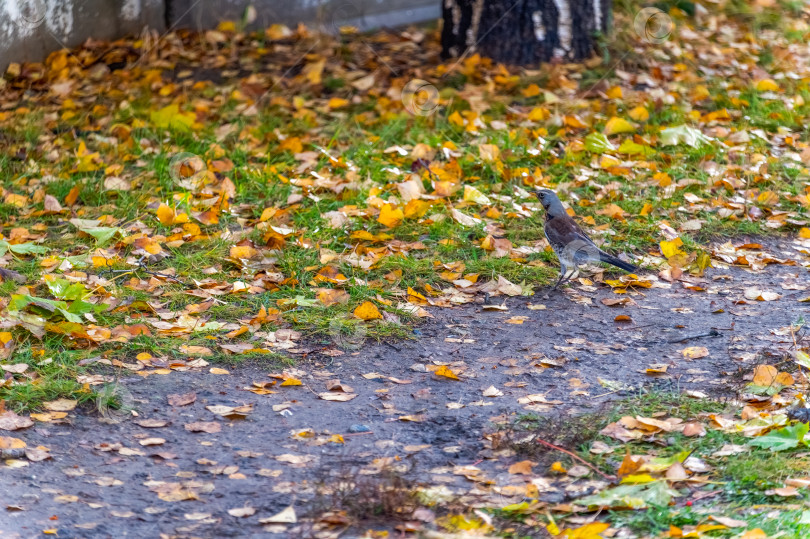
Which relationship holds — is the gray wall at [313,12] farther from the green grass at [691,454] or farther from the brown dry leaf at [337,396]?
the green grass at [691,454]

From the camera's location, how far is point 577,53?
24.0 feet

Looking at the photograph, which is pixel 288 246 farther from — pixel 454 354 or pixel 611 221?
pixel 611 221

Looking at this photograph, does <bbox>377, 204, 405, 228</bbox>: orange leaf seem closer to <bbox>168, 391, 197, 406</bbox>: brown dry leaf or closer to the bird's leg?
the bird's leg

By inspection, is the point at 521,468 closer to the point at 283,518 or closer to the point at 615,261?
the point at 283,518

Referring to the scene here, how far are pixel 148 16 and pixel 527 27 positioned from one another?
3.24 metres

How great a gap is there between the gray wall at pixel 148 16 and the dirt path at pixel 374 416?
4461mm

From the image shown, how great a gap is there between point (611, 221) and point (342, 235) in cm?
152

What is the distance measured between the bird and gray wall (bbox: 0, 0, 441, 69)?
4514 millimetres

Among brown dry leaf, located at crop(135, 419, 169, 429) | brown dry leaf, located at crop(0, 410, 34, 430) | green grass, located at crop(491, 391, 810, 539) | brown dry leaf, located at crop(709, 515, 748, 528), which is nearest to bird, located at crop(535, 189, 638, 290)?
green grass, located at crop(491, 391, 810, 539)

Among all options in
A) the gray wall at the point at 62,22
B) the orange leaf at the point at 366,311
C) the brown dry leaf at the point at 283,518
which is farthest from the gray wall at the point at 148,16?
the brown dry leaf at the point at 283,518

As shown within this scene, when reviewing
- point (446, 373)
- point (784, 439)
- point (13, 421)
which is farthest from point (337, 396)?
point (784, 439)

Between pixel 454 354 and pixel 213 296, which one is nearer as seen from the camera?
pixel 454 354

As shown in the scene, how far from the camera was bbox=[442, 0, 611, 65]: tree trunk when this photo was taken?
7.08 m

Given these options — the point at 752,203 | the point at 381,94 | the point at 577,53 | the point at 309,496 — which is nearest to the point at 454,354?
the point at 309,496
